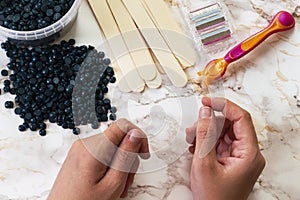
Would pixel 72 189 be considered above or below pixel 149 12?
below

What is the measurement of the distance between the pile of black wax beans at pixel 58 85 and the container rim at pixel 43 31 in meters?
0.04

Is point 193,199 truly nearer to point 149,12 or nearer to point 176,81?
point 176,81

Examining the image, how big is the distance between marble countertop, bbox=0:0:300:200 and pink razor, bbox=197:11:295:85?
0.10ft

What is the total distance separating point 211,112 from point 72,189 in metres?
0.30

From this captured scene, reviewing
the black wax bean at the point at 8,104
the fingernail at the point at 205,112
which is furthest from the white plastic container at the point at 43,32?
the fingernail at the point at 205,112

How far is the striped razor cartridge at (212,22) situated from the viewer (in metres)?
1.21

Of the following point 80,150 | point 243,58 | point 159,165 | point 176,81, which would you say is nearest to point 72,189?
point 80,150

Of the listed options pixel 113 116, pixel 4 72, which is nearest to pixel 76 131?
pixel 113 116

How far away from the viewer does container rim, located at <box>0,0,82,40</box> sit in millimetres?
1133

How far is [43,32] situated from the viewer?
1139 mm

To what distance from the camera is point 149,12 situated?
1209 millimetres

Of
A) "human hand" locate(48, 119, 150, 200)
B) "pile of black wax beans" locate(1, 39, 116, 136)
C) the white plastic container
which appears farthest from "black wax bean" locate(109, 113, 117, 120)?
the white plastic container

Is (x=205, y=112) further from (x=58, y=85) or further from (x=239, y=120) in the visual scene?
(x=58, y=85)

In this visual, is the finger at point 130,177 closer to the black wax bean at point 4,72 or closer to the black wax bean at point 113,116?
the black wax bean at point 113,116
